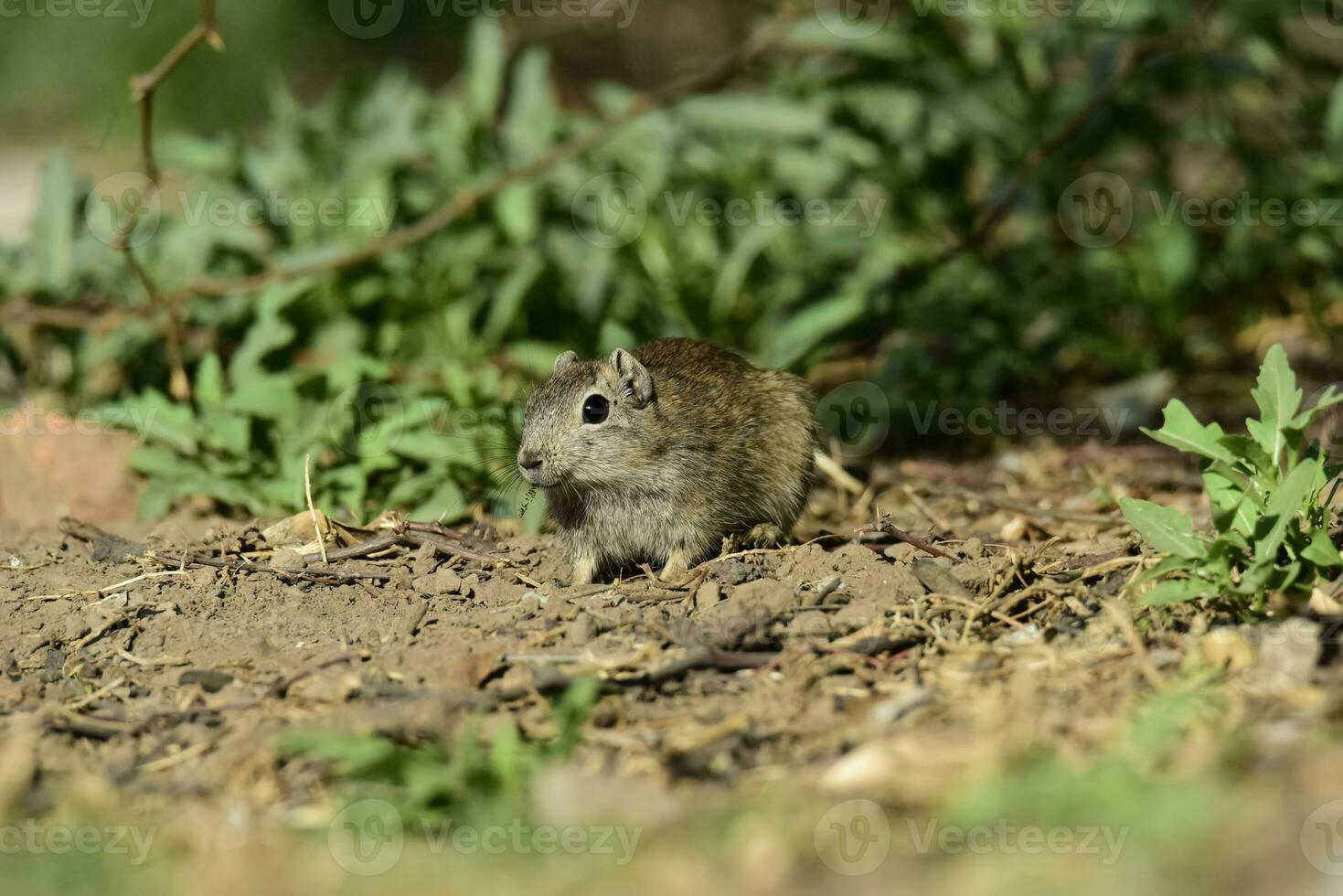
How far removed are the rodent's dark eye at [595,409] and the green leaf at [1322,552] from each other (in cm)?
223

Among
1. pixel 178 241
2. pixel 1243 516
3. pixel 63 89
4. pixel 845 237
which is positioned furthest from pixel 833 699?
pixel 63 89

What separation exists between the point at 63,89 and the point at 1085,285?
8.85 m

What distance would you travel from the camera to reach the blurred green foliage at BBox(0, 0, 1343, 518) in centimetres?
660

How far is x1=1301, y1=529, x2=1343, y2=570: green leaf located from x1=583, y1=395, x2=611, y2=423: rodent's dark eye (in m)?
2.23

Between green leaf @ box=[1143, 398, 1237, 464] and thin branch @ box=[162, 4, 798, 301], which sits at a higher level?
thin branch @ box=[162, 4, 798, 301]

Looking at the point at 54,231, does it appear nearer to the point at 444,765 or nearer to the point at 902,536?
the point at 902,536

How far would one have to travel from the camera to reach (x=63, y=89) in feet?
39.1

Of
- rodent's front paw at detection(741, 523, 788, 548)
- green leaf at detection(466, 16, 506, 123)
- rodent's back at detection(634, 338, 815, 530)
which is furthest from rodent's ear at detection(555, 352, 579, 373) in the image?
green leaf at detection(466, 16, 506, 123)

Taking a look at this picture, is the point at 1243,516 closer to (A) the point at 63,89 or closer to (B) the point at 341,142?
(B) the point at 341,142

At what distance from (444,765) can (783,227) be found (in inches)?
172

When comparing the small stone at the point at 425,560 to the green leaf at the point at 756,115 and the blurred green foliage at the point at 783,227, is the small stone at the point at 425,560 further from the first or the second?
the green leaf at the point at 756,115

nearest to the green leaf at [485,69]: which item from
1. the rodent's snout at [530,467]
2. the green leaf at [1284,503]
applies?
the rodent's snout at [530,467]

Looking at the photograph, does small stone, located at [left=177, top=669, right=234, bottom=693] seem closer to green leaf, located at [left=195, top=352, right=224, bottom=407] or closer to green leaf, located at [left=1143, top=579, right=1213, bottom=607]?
green leaf, located at [left=195, top=352, right=224, bottom=407]

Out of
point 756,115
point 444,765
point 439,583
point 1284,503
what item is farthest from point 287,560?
point 756,115
